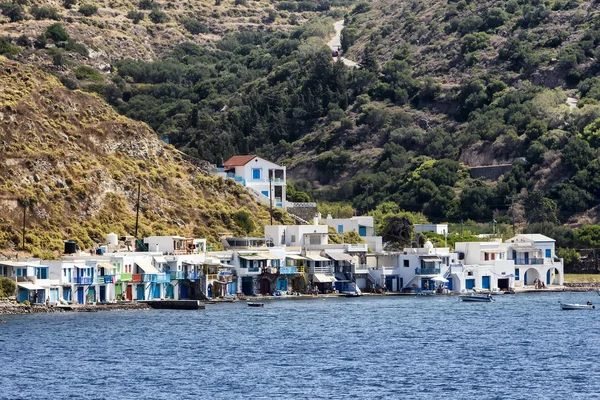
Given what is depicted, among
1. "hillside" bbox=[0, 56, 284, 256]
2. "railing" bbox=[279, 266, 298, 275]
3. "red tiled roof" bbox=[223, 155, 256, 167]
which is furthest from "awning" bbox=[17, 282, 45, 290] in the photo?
"red tiled roof" bbox=[223, 155, 256, 167]

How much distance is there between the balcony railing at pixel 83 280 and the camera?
10138 cm

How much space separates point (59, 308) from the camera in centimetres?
9800

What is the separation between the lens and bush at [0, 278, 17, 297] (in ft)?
314

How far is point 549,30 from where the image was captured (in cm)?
19962

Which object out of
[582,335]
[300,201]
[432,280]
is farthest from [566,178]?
[582,335]

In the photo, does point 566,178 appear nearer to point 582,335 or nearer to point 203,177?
point 203,177

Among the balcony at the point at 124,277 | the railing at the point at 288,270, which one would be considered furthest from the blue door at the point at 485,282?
the balcony at the point at 124,277

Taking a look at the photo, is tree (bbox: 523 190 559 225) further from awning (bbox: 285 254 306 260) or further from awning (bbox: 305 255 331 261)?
awning (bbox: 285 254 306 260)

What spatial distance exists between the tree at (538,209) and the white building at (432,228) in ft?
36.2

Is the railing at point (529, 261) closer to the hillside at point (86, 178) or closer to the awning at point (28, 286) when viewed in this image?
the hillside at point (86, 178)

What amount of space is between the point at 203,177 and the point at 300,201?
2116 centimetres

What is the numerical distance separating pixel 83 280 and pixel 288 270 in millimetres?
20464

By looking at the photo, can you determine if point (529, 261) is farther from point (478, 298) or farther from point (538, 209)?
point (538, 209)

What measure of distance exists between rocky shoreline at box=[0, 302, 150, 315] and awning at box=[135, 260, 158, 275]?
13.9ft
